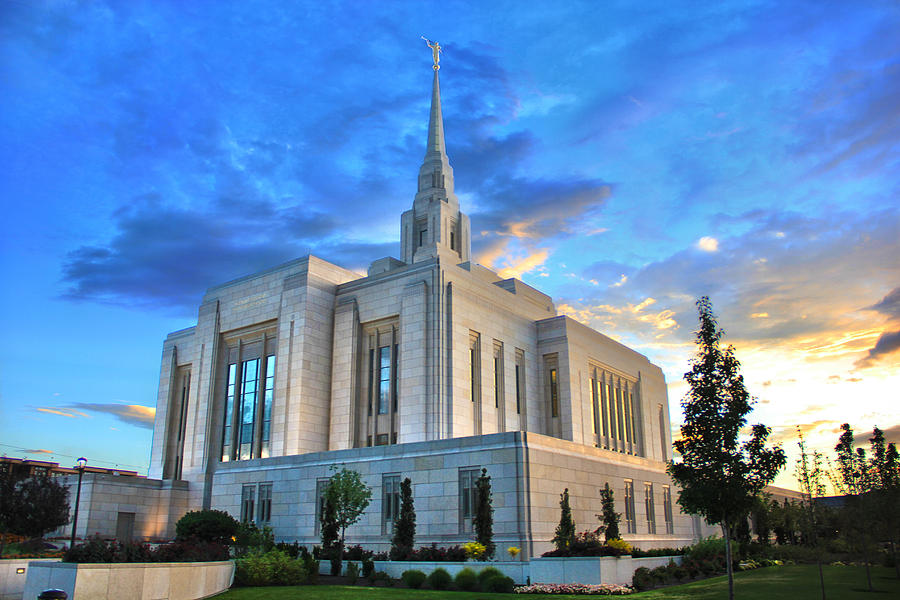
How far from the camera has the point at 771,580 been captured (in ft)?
99.8

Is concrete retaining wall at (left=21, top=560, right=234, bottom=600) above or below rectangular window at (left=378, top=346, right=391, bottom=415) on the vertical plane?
below

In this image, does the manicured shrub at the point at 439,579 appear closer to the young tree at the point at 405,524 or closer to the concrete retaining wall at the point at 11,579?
the young tree at the point at 405,524

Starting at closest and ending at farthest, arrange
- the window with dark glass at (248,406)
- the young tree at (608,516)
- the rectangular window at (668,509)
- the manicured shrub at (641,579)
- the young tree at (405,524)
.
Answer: the manicured shrub at (641,579), the young tree at (405,524), the young tree at (608,516), the rectangular window at (668,509), the window with dark glass at (248,406)

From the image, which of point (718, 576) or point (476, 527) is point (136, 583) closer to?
point (476, 527)

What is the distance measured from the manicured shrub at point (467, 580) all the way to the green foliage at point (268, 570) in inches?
251

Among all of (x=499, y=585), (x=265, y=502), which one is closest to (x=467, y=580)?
(x=499, y=585)

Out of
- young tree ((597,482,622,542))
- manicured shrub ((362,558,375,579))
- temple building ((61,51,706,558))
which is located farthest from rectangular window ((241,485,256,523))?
young tree ((597,482,622,542))

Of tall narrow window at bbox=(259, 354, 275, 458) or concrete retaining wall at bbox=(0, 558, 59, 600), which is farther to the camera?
tall narrow window at bbox=(259, 354, 275, 458)

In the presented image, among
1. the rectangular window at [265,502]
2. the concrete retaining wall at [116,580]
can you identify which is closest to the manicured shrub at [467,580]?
the concrete retaining wall at [116,580]

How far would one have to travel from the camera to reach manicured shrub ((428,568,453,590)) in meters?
27.4

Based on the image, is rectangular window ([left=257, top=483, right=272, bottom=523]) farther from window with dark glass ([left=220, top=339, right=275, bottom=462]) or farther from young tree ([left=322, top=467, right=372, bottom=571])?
young tree ([left=322, top=467, right=372, bottom=571])

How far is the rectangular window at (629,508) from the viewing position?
136 feet

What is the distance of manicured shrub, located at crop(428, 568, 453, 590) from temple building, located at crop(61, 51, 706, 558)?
4.26m

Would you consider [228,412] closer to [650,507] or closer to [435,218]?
[435,218]
